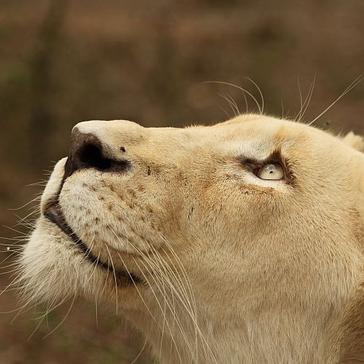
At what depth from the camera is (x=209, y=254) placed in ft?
9.90

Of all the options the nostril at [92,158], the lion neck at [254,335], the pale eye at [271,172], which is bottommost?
the lion neck at [254,335]

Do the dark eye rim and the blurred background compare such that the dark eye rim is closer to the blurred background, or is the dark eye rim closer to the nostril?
the nostril

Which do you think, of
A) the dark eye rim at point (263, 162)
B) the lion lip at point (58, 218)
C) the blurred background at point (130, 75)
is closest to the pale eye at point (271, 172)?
the dark eye rim at point (263, 162)

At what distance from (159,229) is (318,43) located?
345 inches

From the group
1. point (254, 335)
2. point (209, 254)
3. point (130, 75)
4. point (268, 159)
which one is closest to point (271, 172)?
point (268, 159)

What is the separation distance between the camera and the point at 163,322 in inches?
121

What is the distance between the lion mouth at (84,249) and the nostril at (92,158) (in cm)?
15

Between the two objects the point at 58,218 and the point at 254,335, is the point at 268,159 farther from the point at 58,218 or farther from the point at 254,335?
the point at 58,218

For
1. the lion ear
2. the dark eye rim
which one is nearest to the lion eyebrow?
the dark eye rim

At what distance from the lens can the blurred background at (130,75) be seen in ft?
18.5

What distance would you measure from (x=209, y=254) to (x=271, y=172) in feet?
1.11

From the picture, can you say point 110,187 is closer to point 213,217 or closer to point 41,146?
point 213,217

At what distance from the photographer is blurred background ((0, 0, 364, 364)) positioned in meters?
5.64

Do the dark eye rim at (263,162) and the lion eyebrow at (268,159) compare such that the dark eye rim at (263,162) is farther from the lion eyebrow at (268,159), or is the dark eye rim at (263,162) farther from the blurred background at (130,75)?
the blurred background at (130,75)
